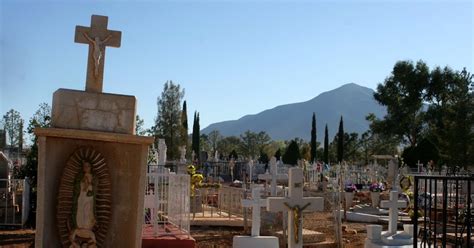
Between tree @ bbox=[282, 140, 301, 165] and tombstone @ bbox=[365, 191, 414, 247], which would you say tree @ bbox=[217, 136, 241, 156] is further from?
tombstone @ bbox=[365, 191, 414, 247]

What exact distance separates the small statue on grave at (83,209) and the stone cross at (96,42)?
111 centimetres

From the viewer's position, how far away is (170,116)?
2023 inches

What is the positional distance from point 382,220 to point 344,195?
12.1ft

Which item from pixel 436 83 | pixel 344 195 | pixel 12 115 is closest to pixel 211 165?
pixel 344 195

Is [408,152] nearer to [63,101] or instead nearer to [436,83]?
[436,83]

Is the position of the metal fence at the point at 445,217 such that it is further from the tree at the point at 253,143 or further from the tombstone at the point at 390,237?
the tree at the point at 253,143

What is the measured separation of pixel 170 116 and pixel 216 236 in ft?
126

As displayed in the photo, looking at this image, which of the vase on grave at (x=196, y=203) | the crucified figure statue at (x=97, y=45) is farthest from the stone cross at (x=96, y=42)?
the vase on grave at (x=196, y=203)

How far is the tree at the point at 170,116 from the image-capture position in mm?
50781

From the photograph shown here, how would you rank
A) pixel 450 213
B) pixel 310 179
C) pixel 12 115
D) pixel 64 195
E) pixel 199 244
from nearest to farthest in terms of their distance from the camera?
pixel 64 195 → pixel 199 244 → pixel 450 213 → pixel 310 179 → pixel 12 115

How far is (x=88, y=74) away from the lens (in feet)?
23.3

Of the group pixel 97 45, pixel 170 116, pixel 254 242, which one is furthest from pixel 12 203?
pixel 170 116

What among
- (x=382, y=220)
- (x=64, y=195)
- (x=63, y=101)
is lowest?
(x=382, y=220)

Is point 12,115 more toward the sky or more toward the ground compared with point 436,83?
more toward the ground
